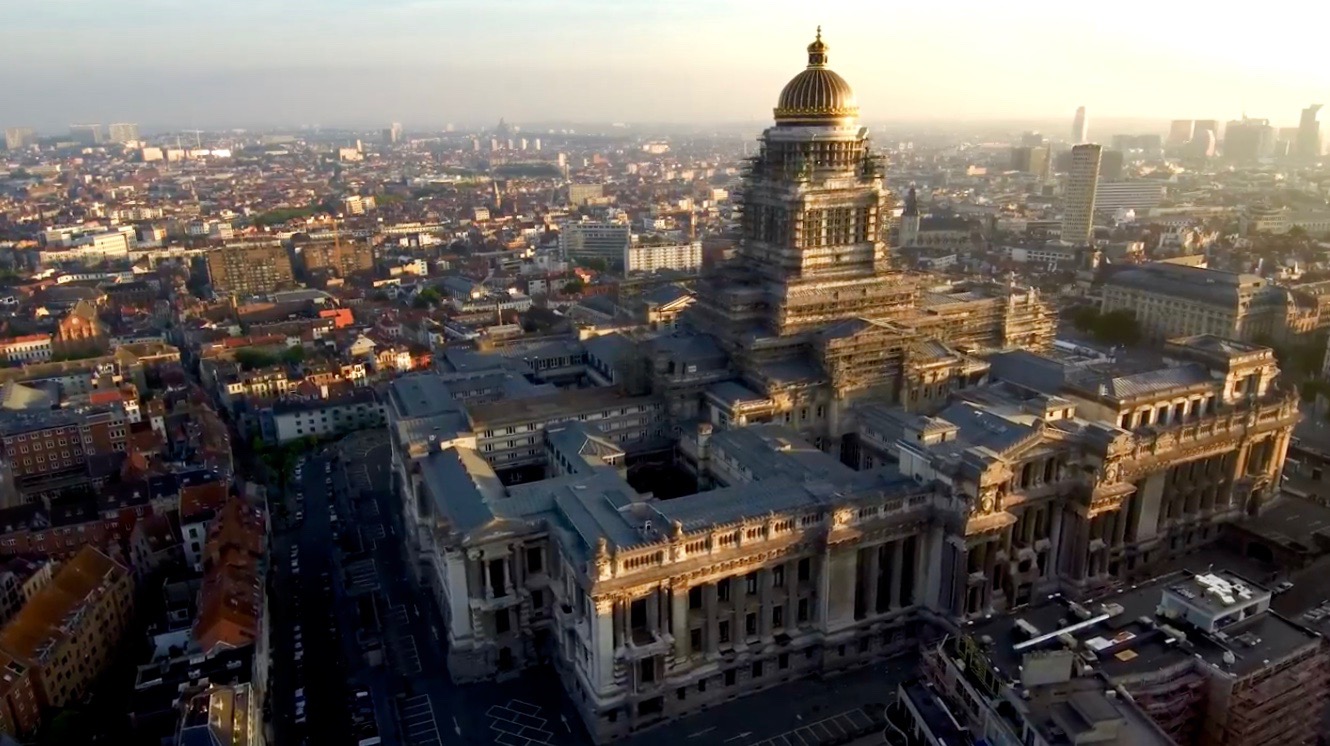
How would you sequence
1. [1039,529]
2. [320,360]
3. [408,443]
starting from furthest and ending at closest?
1. [320,360]
2. [408,443]
3. [1039,529]

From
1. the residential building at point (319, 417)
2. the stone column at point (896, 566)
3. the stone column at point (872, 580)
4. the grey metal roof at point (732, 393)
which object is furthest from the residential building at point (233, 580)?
the stone column at point (896, 566)

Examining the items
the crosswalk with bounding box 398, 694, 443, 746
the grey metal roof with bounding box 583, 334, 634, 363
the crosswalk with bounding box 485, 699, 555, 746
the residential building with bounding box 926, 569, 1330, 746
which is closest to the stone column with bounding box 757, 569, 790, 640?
the crosswalk with bounding box 485, 699, 555, 746

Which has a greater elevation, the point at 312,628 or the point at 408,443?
the point at 408,443

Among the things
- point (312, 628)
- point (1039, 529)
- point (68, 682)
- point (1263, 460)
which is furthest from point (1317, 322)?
point (68, 682)

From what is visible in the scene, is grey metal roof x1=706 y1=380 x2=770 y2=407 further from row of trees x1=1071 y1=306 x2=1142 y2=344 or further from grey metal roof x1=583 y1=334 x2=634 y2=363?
row of trees x1=1071 y1=306 x2=1142 y2=344

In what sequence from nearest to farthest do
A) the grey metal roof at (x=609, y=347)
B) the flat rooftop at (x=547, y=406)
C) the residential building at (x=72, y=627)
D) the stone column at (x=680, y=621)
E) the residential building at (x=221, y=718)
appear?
the residential building at (x=221, y=718), the stone column at (x=680, y=621), the residential building at (x=72, y=627), the flat rooftop at (x=547, y=406), the grey metal roof at (x=609, y=347)

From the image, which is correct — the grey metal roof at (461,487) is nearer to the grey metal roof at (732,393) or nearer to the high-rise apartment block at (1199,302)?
the grey metal roof at (732,393)

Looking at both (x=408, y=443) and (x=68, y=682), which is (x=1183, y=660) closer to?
(x=408, y=443)
